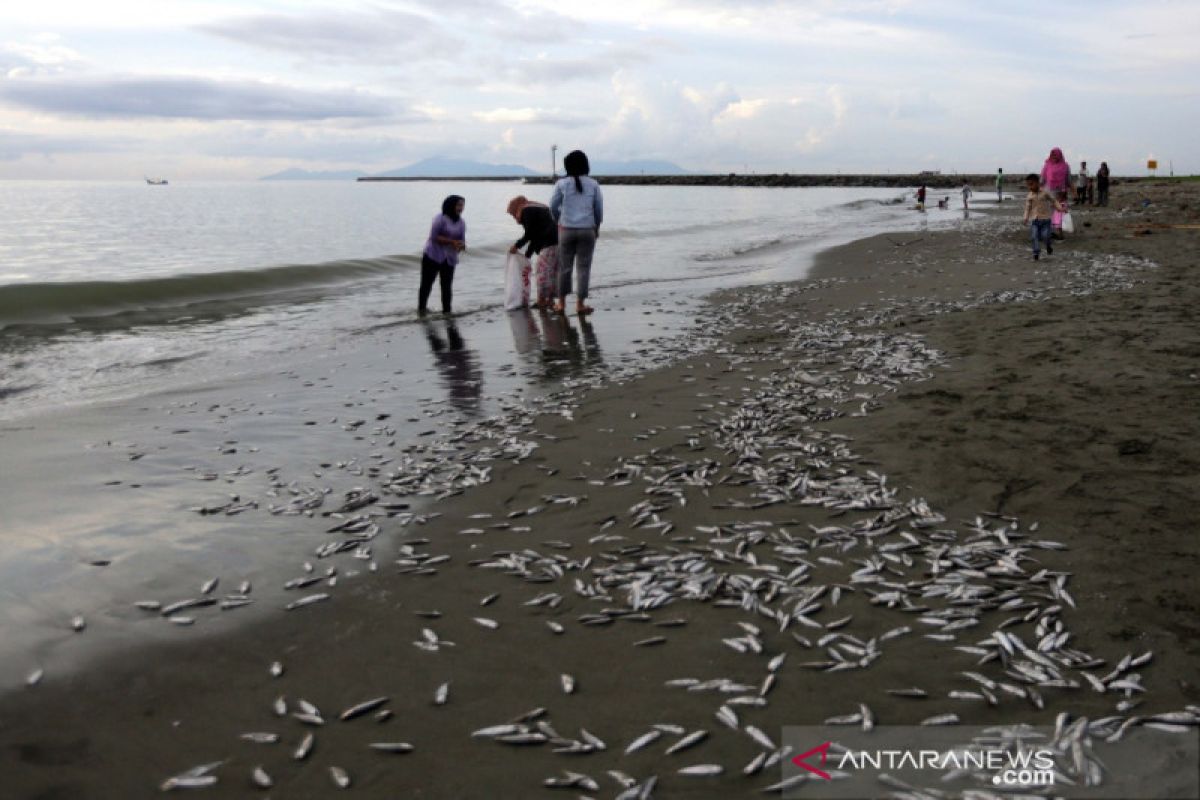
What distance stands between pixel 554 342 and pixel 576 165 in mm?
4024

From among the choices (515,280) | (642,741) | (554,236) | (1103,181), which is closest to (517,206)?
(554,236)

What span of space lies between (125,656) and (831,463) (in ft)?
21.6

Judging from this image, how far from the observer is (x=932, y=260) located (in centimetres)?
2684

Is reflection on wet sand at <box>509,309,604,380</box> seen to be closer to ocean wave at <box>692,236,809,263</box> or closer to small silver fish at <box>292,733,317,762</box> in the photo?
small silver fish at <box>292,733,317,762</box>

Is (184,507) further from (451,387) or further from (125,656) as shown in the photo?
(451,387)

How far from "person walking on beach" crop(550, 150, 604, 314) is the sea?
46.6 inches

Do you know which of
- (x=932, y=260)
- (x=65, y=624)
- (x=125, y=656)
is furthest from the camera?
(x=932, y=260)

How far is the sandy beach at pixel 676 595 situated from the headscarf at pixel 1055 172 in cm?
1837

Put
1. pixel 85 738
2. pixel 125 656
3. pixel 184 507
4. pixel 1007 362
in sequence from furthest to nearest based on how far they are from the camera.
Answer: pixel 1007 362 < pixel 184 507 < pixel 125 656 < pixel 85 738

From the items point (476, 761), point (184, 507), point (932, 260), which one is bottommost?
point (476, 761)

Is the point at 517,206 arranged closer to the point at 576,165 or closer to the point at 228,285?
the point at 576,165

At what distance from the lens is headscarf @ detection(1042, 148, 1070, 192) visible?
26812 millimetres

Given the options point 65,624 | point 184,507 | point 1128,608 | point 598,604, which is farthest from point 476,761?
point 184,507

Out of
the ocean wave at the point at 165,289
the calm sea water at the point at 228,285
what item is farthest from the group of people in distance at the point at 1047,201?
the ocean wave at the point at 165,289
